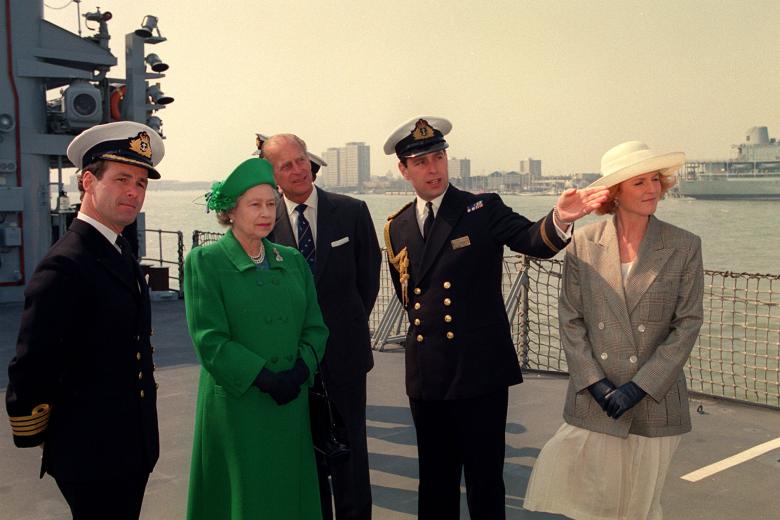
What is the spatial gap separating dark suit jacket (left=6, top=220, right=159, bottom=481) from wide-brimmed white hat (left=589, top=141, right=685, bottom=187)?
1.88 m

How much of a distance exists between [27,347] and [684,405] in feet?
8.17

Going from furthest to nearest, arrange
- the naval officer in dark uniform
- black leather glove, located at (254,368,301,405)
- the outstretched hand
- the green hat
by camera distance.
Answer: the naval officer in dark uniform → the outstretched hand → the green hat → black leather glove, located at (254,368,301,405)

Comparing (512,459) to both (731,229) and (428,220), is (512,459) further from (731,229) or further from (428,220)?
(731,229)

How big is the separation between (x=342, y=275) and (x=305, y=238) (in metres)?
0.25

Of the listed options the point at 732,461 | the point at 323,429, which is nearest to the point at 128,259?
the point at 323,429

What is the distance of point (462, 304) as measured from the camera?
3.57m

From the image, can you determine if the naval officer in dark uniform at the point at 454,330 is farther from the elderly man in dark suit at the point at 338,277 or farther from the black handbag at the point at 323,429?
the black handbag at the point at 323,429

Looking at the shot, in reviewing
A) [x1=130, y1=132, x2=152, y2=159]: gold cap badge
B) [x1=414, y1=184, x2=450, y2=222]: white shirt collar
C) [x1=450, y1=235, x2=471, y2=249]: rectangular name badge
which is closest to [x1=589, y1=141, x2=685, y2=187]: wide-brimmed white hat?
[x1=450, y1=235, x2=471, y2=249]: rectangular name badge

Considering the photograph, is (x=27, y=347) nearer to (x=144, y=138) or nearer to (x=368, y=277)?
(x=144, y=138)

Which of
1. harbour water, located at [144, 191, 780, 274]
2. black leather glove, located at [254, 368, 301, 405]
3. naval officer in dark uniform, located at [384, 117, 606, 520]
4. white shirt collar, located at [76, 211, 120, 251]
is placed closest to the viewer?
white shirt collar, located at [76, 211, 120, 251]

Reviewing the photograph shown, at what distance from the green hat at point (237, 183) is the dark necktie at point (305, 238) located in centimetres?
78

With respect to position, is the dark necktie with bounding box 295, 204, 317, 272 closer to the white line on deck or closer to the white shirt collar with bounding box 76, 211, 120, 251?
the white shirt collar with bounding box 76, 211, 120, 251

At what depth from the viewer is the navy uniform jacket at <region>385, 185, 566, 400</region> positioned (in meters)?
3.52

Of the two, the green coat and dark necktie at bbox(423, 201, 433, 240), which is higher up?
dark necktie at bbox(423, 201, 433, 240)
